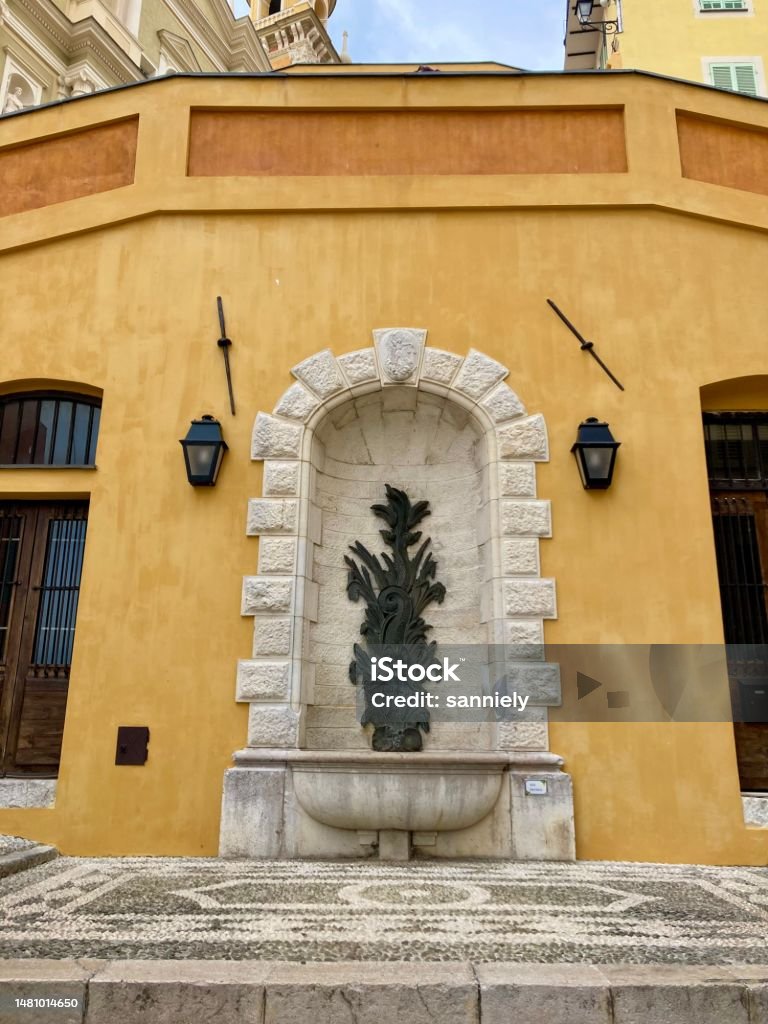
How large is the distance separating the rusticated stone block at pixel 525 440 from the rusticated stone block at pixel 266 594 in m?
1.93

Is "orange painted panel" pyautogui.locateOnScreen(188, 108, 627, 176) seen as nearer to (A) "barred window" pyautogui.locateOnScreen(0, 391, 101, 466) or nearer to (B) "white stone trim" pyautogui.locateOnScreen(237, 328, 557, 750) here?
(B) "white stone trim" pyautogui.locateOnScreen(237, 328, 557, 750)

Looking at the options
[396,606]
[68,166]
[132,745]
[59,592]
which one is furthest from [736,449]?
[68,166]

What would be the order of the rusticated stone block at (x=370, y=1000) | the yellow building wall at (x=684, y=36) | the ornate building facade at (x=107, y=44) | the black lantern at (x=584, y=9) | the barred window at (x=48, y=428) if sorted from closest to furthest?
1. the rusticated stone block at (x=370, y=1000)
2. the barred window at (x=48, y=428)
3. the black lantern at (x=584, y=9)
4. the ornate building facade at (x=107, y=44)
5. the yellow building wall at (x=684, y=36)

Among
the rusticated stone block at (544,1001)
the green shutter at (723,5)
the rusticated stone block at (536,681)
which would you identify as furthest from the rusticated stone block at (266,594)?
the green shutter at (723,5)

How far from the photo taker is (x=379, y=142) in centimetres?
679

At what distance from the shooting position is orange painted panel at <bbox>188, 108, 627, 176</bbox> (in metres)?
6.72

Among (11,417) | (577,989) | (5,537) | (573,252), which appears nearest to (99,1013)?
(577,989)

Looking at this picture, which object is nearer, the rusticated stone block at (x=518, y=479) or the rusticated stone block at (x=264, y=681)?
the rusticated stone block at (x=264, y=681)

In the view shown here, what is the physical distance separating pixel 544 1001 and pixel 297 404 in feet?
14.5

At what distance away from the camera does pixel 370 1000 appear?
2.70 meters

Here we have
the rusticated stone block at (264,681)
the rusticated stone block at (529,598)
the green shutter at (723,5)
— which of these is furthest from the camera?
the green shutter at (723,5)

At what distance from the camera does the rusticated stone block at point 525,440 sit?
5.98 meters

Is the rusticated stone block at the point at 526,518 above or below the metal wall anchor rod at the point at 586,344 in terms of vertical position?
below
